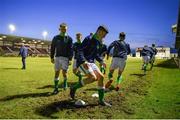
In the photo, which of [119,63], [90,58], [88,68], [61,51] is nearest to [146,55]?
[119,63]

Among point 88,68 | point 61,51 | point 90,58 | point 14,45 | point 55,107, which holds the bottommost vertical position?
point 55,107

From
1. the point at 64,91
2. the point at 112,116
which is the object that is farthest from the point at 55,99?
the point at 112,116

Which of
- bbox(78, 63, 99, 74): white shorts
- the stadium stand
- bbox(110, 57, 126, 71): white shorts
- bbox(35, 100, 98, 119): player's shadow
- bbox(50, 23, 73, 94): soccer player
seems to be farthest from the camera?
the stadium stand

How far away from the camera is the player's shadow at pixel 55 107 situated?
276 inches

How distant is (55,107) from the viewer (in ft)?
25.0

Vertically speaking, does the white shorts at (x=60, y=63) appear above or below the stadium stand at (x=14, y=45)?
below

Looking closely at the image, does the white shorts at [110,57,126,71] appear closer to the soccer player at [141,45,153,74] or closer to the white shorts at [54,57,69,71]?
the white shorts at [54,57,69,71]

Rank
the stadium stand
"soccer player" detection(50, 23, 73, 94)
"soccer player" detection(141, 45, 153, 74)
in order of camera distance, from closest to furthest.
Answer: "soccer player" detection(50, 23, 73, 94)
"soccer player" detection(141, 45, 153, 74)
the stadium stand

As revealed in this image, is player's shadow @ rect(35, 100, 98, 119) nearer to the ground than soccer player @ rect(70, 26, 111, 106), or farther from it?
nearer to the ground

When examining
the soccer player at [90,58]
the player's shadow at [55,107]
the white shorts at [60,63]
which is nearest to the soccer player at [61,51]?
the white shorts at [60,63]

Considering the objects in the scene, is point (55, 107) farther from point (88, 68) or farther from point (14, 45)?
point (14, 45)

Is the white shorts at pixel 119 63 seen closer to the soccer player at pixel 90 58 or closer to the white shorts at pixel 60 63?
the white shorts at pixel 60 63

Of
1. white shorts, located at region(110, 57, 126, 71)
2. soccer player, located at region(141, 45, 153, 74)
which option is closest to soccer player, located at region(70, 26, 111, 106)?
white shorts, located at region(110, 57, 126, 71)

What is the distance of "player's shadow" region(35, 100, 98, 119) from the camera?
23.0 feet
